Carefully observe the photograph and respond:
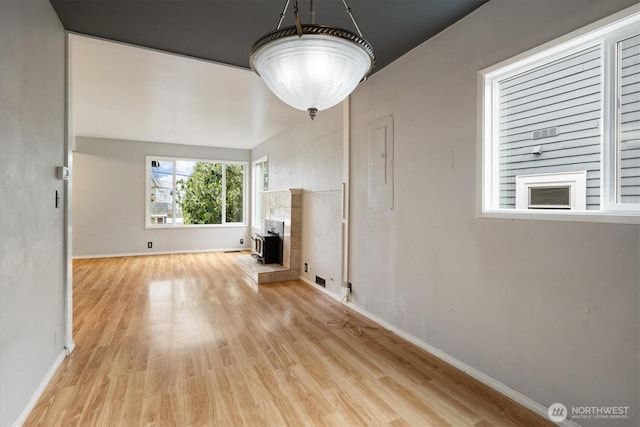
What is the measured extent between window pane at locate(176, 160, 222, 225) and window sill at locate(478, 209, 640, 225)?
6855 mm

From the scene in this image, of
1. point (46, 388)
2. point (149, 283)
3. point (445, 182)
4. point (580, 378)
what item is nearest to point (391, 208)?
point (445, 182)

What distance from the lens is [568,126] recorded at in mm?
1752

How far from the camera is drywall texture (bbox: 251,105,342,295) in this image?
4.07 m

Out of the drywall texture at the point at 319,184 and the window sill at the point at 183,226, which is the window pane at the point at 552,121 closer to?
the drywall texture at the point at 319,184

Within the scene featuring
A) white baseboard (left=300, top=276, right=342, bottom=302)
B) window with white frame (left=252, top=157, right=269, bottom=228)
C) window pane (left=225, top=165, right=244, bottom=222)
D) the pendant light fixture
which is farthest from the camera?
window pane (left=225, top=165, right=244, bottom=222)

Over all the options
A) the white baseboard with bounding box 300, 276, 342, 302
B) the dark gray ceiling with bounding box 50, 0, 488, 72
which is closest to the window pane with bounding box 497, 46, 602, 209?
the dark gray ceiling with bounding box 50, 0, 488, 72

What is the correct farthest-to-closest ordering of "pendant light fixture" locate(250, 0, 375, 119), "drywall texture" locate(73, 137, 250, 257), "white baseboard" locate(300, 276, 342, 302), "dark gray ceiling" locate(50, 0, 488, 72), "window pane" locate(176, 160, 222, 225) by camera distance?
"window pane" locate(176, 160, 222, 225), "drywall texture" locate(73, 137, 250, 257), "white baseboard" locate(300, 276, 342, 302), "dark gray ceiling" locate(50, 0, 488, 72), "pendant light fixture" locate(250, 0, 375, 119)

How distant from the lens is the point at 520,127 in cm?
200

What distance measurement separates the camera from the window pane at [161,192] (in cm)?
722

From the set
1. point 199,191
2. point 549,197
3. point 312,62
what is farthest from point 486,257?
point 199,191

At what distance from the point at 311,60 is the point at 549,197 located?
1.64m

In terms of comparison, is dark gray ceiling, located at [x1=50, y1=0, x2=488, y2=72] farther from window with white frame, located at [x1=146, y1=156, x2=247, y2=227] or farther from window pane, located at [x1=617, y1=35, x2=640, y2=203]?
window with white frame, located at [x1=146, y1=156, x2=247, y2=227]

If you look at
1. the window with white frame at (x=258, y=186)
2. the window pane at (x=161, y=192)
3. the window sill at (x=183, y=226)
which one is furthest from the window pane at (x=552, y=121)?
the window pane at (x=161, y=192)

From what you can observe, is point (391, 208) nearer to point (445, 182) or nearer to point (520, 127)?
point (445, 182)
